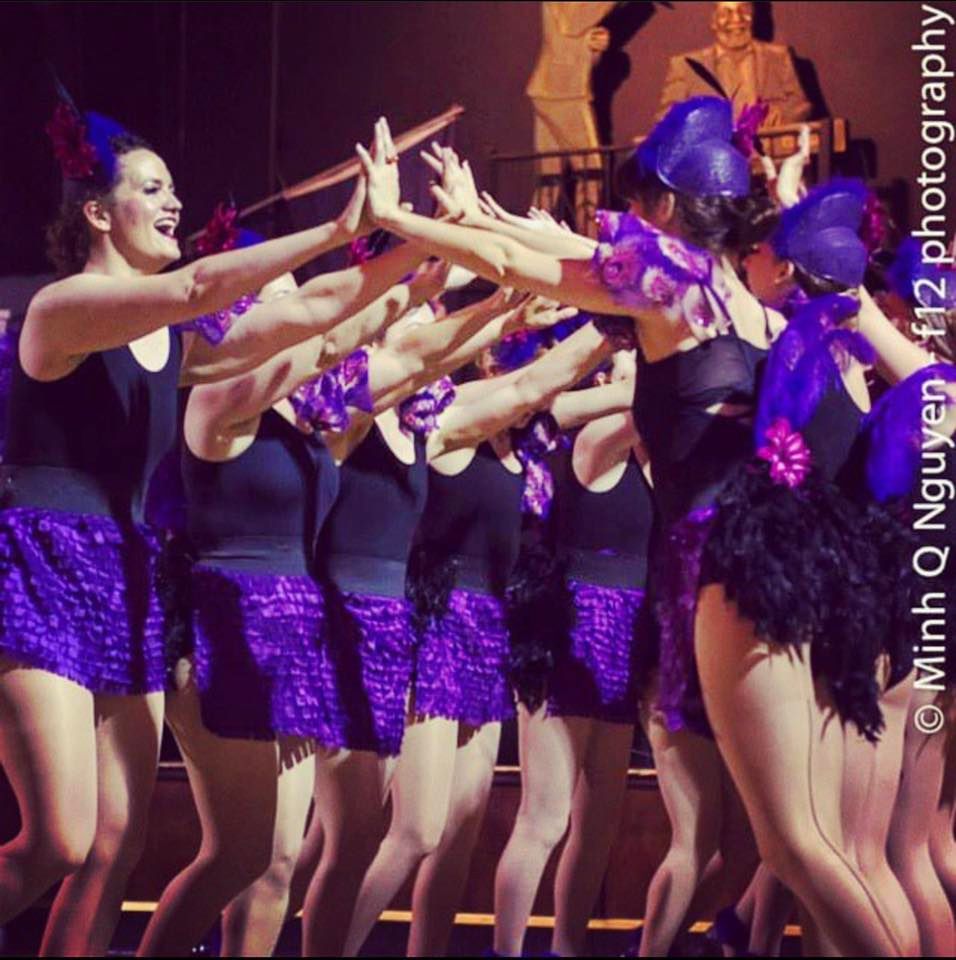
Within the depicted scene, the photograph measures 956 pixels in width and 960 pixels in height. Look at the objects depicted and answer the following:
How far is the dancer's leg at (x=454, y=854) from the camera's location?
15.0ft

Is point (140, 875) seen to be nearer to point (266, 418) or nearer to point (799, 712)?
point (266, 418)

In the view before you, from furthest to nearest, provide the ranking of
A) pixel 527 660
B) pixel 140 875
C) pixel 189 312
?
pixel 140 875 < pixel 527 660 < pixel 189 312

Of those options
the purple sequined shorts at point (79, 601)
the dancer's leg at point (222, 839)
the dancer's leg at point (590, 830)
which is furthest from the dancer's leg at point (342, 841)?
the dancer's leg at point (590, 830)

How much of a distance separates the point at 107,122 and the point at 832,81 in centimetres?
558

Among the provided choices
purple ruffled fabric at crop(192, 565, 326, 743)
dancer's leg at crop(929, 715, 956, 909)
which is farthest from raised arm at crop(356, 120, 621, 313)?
dancer's leg at crop(929, 715, 956, 909)

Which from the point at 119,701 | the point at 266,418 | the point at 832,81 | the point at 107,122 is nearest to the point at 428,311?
the point at 266,418

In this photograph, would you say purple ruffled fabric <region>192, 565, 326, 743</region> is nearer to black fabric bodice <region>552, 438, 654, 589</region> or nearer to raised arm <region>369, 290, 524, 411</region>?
raised arm <region>369, 290, 524, 411</region>

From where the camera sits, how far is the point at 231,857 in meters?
3.73

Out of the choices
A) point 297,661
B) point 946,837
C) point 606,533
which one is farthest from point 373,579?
point 946,837

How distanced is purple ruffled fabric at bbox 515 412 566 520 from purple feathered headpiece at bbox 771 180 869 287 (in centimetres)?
112

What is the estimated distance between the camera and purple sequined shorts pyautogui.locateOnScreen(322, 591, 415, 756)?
4051 millimetres

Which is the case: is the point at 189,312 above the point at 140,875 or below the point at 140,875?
above

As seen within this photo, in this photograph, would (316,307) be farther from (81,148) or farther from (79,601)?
(79,601)

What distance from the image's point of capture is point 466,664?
15.2ft
